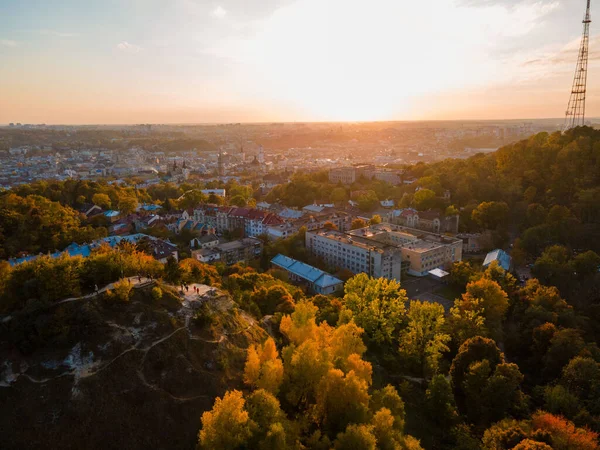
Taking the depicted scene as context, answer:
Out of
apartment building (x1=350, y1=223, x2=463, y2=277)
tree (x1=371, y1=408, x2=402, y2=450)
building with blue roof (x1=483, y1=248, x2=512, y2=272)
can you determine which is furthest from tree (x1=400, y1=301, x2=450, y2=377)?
building with blue roof (x1=483, y1=248, x2=512, y2=272)

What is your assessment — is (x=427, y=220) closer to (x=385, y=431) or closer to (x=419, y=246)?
(x=419, y=246)

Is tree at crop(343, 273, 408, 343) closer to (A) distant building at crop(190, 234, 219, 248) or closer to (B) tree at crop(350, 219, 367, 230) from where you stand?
(A) distant building at crop(190, 234, 219, 248)

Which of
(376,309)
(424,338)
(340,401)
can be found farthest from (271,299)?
(340,401)

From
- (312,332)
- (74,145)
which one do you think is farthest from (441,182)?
(74,145)

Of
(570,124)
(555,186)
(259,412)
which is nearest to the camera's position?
(259,412)

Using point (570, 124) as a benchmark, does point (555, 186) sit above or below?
below

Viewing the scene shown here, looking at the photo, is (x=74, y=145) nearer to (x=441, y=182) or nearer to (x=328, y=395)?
(x=441, y=182)
